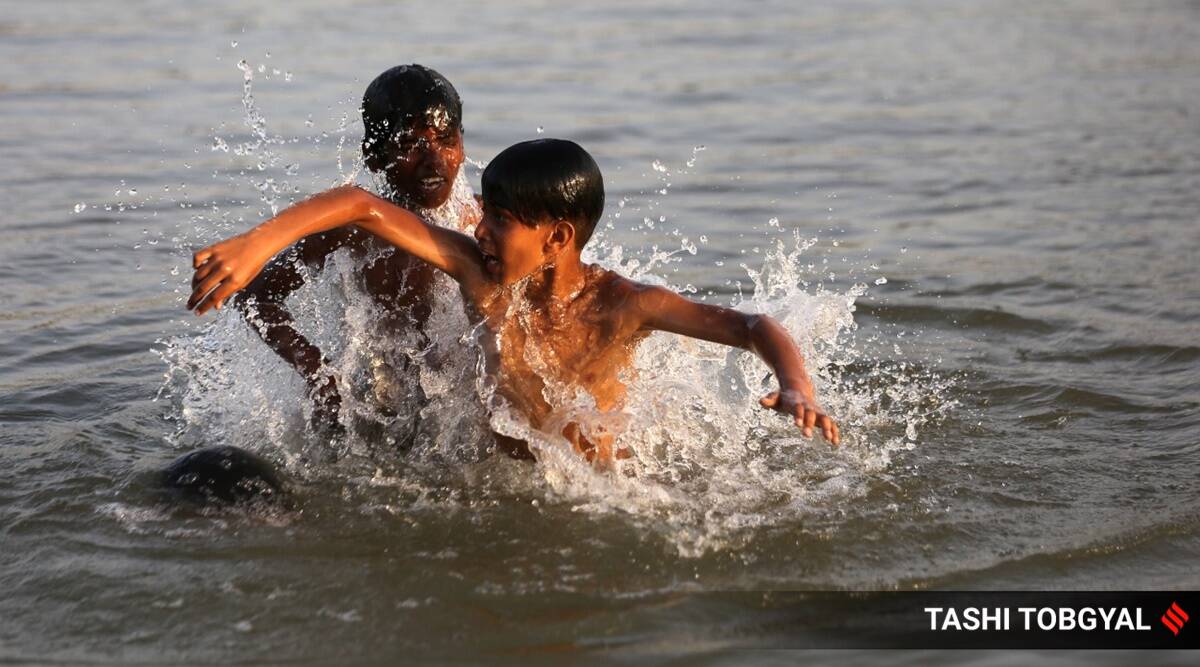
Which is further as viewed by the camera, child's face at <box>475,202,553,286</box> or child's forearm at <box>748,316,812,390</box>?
child's face at <box>475,202,553,286</box>

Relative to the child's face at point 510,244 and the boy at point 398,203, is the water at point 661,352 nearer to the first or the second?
the boy at point 398,203

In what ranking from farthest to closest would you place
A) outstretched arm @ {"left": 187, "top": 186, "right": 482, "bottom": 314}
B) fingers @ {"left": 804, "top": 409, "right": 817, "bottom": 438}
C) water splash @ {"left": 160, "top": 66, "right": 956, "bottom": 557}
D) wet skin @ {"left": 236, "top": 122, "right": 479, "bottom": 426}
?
wet skin @ {"left": 236, "top": 122, "right": 479, "bottom": 426} < water splash @ {"left": 160, "top": 66, "right": 956, "bottom": 557} < outstretched arm @ {"left": 187, "top": 186, "right": 482, "bottom": 314} < fingers @ {"left": 804, "top": 409, "right": 817, "bottom": 438}

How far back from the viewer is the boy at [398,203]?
16.5ft

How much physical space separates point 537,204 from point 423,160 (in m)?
0.82

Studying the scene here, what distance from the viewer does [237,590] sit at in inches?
160

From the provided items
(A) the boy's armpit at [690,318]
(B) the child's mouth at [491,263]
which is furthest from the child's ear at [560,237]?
(A) the boy's armpit at [690,318]

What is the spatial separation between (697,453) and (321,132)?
5.24m

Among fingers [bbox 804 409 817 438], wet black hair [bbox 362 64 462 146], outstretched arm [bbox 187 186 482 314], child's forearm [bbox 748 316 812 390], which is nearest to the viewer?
fingers [bbox 804 409 817 438]

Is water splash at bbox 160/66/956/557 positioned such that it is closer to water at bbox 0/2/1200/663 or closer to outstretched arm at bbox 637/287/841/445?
water at bbox 0/2/1200/663

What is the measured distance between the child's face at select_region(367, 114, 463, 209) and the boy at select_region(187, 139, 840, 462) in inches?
18.8

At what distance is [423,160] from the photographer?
5051 mm

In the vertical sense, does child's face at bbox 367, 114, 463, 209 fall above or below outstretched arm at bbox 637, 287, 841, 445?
above

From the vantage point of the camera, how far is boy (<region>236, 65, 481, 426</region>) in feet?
16.5

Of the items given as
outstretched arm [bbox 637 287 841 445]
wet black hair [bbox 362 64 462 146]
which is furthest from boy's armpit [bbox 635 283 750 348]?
wet black hair [bbox 362 64 462 146]
